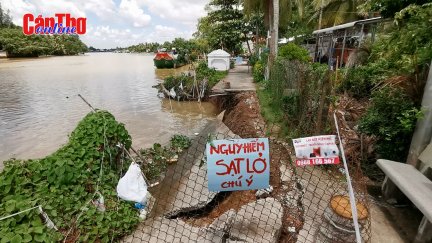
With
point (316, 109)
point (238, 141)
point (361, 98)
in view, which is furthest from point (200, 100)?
point (238, 141)

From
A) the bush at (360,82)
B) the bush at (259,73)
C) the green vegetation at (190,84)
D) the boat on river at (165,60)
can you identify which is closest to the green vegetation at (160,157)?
the bush at (360,82)

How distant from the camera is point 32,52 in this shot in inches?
2094

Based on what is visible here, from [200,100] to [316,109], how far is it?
9381mm

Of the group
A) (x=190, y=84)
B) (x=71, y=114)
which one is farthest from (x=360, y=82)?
(x=71, y=114)

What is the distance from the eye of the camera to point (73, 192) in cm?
369

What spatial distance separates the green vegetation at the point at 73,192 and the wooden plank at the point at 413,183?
346 centimetres

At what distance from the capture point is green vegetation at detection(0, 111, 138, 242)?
3086 millimetres

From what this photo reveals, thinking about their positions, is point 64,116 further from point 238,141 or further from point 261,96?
point 238,141

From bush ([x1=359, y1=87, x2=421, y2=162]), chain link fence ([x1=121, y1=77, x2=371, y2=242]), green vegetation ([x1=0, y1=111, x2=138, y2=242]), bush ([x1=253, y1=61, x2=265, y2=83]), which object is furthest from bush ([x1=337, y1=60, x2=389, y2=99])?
green vegetation ([x1=0, y1=111, x2=138, y2=242])

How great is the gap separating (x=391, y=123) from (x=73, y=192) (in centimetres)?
503

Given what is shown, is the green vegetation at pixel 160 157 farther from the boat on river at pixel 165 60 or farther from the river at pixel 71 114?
the boat on river at pixel 165 60

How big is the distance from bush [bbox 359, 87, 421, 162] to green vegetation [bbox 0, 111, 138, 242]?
13.5 feet

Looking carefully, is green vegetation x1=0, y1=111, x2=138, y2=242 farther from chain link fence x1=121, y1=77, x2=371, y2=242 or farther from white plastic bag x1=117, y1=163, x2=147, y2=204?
chain link fence x1=121, y1=77, x2=371, y2=242

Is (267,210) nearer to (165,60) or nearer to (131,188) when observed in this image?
(131,188)
